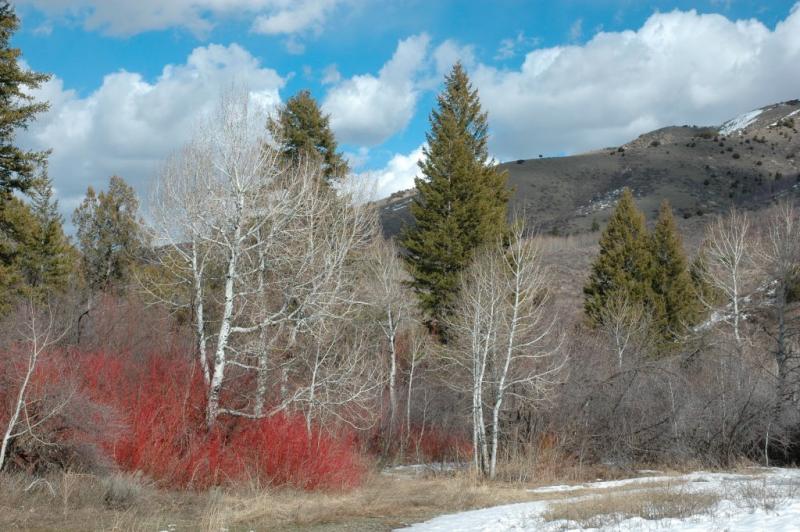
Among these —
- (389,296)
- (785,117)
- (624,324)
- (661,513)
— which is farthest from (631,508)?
(785,117)

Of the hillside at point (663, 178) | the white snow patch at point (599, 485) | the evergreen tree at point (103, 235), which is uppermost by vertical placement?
the hillside at point (663, 178)

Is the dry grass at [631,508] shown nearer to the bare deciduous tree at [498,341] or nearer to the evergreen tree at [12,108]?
the bare deciduous tree at [498,341]

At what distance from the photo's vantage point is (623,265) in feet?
126

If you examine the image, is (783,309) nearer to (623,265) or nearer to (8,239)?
(623,265)

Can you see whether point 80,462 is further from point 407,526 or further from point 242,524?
point 407,526

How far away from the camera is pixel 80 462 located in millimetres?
14312

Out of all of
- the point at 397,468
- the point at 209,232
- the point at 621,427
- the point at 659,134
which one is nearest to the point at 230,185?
the point at 209,232

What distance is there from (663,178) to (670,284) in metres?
65.1

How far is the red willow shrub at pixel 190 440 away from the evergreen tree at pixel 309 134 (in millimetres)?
14091

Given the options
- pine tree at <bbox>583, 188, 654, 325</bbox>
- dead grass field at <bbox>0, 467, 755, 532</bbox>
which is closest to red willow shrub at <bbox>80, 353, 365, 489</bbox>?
dead grass field at <bbox>0, 467, 755, 532</bbox>

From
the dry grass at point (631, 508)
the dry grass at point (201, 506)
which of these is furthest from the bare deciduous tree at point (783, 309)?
the dry grass at point (631, 508)

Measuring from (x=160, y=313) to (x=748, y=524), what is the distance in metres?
25.7

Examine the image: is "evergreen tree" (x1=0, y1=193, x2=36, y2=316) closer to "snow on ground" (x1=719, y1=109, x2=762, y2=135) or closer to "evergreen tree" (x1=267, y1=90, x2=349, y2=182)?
"evergreen tree" (x1=267, y1=90, x2=349, y2=182)

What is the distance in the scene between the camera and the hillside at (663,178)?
8438 cm
